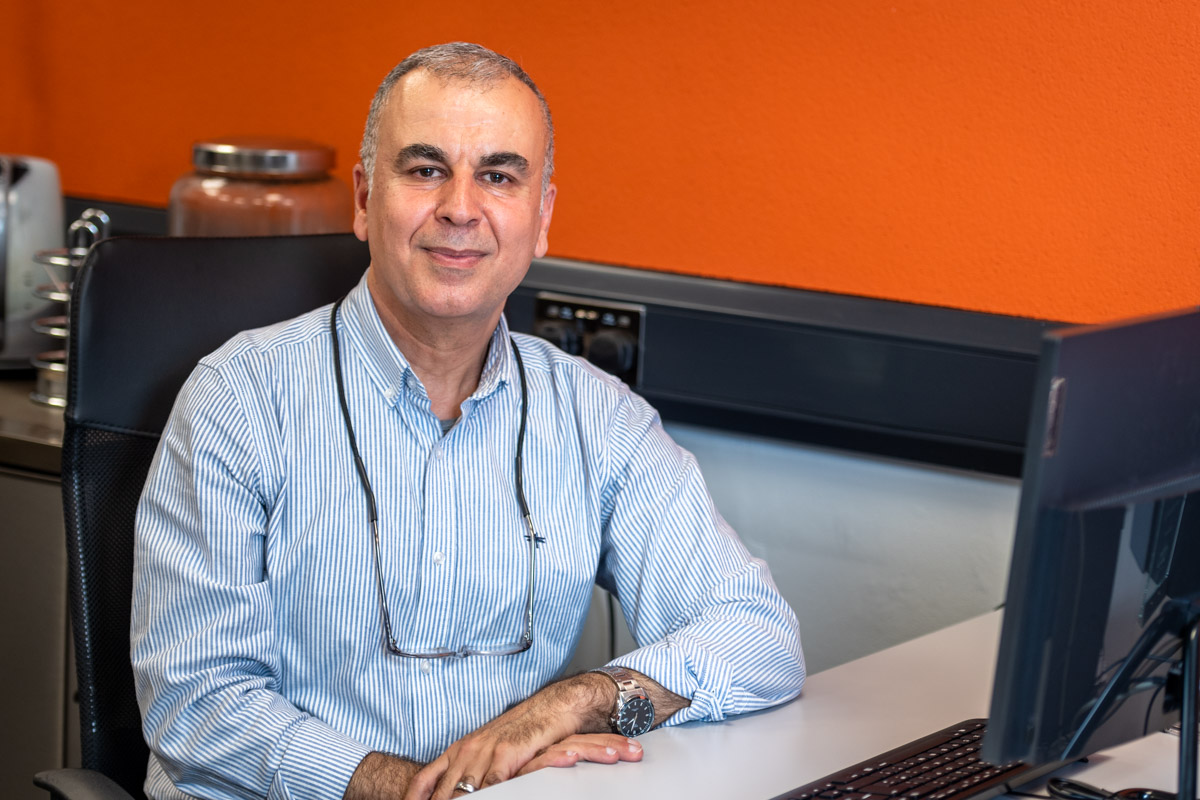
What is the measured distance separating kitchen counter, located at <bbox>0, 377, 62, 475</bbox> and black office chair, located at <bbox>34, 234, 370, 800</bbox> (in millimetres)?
410

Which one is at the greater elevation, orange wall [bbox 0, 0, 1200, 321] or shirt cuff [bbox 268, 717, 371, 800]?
orange wall [bbox 0, 0, 1200, 321]

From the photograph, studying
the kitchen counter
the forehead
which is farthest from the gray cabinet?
the forehead

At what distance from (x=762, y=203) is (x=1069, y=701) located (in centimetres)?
126

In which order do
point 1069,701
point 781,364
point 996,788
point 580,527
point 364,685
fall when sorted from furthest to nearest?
point 781,364
point 580,527
point 364,685
point 996,788
point 1069,701

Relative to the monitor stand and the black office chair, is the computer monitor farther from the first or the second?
the black office chair

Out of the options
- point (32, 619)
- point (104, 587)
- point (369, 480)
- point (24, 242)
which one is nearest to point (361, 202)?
point (369, 480)

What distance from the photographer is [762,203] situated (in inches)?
82.4

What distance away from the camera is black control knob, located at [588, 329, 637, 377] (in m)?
2.11

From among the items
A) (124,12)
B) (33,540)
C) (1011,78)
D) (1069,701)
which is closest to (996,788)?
(1069,701)

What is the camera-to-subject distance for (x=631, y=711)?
1.37 meters

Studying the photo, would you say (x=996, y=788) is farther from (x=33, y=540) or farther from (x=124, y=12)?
(x=124, y=12)

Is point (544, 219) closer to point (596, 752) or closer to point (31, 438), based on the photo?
point (596, 752)

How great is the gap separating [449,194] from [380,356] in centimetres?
21

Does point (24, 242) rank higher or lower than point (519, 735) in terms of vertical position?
higher
